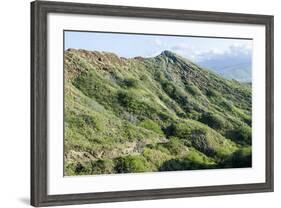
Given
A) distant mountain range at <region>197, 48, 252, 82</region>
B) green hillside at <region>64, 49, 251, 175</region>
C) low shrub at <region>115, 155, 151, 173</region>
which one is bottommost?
low shrub at <region>115, 155, 151, 173</region>

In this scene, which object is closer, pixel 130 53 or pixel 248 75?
pixel 130 53

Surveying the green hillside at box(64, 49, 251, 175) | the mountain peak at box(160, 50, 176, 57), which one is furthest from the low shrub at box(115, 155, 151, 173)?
the mountain peak at box(160, 50, 176, 57)

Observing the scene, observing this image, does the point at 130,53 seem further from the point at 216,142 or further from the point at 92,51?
the point at 216,142

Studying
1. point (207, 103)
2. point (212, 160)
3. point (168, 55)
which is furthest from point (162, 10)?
point (212, 160)

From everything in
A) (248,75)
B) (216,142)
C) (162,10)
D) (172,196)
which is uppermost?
(162,10)

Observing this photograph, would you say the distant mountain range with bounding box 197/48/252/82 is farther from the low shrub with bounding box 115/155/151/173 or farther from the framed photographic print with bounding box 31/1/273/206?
the low shrub with bounding box 115/155/151/173

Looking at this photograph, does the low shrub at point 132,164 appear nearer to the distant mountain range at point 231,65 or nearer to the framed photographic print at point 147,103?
the framed photographic print at point 147,103

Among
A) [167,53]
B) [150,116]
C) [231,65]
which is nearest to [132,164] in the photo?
[150,116]

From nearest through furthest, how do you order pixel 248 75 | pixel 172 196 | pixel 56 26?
pixel 56 26 < pixel 172 196 < pixel 248 75
